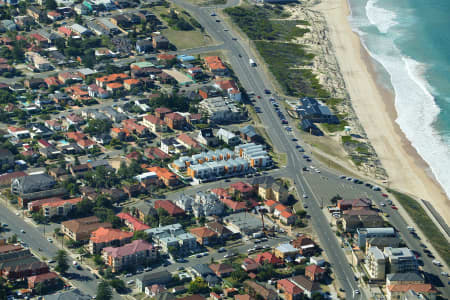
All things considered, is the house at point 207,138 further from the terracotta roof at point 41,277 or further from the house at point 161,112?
the terracotta roof at point 41,277

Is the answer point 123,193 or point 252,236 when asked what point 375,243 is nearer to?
point 252,236

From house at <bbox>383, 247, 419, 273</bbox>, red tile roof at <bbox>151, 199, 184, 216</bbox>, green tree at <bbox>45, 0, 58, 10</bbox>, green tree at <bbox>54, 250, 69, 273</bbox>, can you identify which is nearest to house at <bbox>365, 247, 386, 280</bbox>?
house at <bbox>383, 247, 419, 273</bbox>

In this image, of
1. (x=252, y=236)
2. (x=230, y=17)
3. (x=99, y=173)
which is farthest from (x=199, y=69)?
(x=252, y=236)

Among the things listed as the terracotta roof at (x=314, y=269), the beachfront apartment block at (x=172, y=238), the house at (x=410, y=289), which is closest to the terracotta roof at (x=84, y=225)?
the beachfront apartment block at (x=172, y=238)

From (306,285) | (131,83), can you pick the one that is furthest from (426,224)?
(131,83)

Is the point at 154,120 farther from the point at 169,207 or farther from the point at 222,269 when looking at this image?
the point at 222,269

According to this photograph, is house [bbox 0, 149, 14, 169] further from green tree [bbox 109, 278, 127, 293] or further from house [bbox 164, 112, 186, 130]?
green tree [bbox 109, 278, 127, 293]
